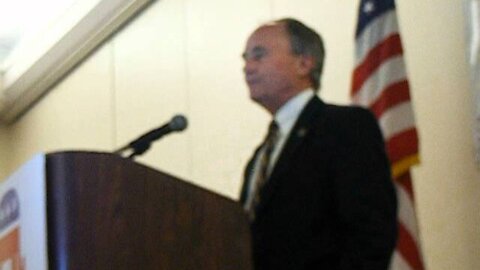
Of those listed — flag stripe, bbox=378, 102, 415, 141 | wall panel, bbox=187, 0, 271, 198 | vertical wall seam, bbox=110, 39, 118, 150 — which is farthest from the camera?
vertical wall seam, bbox=110, 39, 118, 150

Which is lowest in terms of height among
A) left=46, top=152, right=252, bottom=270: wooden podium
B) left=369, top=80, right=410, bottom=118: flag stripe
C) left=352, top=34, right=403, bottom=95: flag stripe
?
left=46, top=152, right=252, bottom=270: wooden podium

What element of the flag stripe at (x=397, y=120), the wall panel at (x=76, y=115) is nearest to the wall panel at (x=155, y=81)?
the wall panel at (x=76, y=115)

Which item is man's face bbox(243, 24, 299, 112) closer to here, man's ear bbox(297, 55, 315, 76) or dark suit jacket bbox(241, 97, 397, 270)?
man's ear bbox(297, 55, 315, 76)

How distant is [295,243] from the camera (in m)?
1.68

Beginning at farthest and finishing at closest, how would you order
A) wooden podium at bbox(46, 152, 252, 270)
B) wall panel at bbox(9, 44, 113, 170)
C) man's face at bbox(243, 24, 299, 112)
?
1. wall panel at bbox(9, 44, 113, 170)
2. man's face at bbox(243, 24, 299, 112)
3. wooden podium at bbox(46, 152, 252, 270)

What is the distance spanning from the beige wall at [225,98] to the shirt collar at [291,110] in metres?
0.86

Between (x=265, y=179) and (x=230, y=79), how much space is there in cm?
201

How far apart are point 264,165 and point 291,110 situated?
0.14 m

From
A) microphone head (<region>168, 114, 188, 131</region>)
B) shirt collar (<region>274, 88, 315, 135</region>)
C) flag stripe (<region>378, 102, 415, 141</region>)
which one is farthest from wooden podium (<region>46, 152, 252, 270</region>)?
flag stripe (<region>378, 102, 415, 141</region>)

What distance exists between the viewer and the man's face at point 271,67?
195 cm

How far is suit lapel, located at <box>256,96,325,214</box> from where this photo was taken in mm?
1751

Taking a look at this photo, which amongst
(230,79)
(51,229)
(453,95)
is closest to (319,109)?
(51,229)

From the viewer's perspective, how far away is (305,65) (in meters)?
1.97

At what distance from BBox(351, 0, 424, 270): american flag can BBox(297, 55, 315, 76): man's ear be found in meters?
0.55
